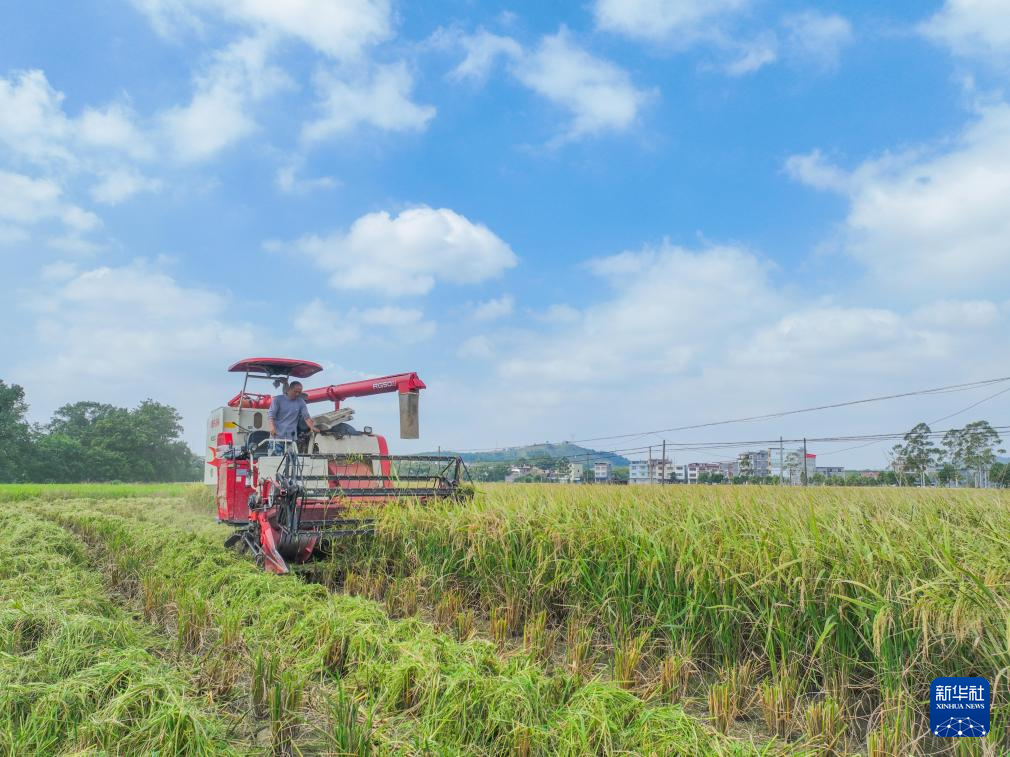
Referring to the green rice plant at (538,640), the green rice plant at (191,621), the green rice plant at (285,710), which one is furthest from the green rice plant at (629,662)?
the green rice plant at (191,621)

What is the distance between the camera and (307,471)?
8.44 meters

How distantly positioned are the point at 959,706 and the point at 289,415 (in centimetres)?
767

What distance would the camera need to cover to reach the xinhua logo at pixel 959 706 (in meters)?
2.96

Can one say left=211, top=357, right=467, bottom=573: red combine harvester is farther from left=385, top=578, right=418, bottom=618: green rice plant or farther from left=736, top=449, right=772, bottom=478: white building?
left=736, top=449, right=772, bottom=478: white building

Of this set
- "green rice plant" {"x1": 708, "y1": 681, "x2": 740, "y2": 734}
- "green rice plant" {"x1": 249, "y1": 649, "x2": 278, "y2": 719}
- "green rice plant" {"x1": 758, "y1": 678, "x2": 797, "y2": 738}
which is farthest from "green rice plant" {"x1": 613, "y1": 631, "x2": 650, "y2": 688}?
"green rice plant" {"x1": 249, "y1": 649, "x2": 278, "y2": 719}

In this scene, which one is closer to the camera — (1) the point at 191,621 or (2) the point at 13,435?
(1) the point at 191,621

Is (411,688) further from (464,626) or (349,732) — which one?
(464,626)

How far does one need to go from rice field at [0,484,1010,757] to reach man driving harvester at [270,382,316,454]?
8.76 feet

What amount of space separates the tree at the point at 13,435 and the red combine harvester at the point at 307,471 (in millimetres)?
52026

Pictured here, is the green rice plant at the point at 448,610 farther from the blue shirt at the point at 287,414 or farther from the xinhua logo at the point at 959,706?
the blue shirt at the point at 287,414

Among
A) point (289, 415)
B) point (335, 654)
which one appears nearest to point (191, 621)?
point (335, 654)

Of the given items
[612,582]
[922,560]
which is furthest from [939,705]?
[612,582]

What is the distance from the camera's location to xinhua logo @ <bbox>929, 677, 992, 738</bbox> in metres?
2.96

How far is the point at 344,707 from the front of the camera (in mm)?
3070
